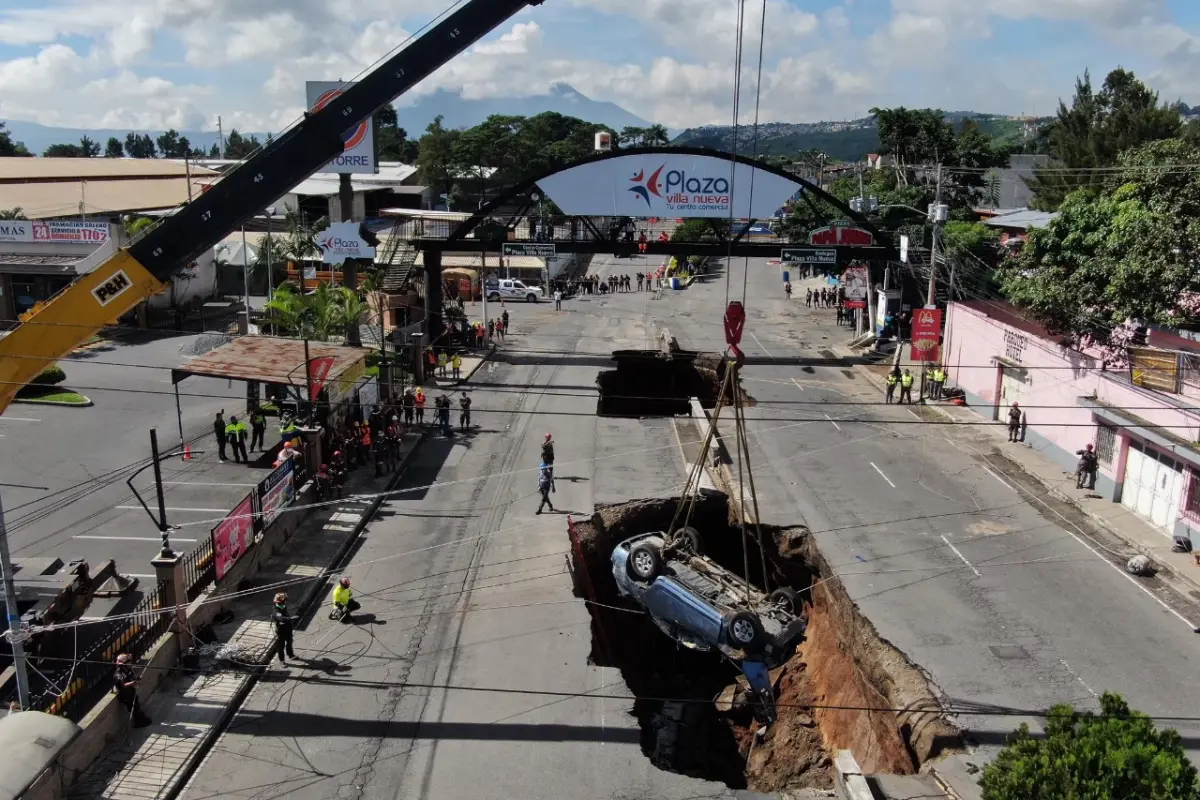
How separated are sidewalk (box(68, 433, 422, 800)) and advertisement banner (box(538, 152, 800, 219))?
20943 mm

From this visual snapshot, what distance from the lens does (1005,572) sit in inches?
776

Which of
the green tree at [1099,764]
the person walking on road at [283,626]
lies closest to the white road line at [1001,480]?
the green tree at [1099,764]

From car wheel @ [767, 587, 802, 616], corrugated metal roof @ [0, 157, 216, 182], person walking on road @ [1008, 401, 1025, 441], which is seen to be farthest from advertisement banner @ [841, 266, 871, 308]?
corrugated metal roof @ [0, 157, 216, 182]

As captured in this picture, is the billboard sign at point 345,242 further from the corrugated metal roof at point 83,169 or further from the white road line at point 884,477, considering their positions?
the corrugated metal roof at point 83,169

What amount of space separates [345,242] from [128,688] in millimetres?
24818

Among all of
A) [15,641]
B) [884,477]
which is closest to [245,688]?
[15,641]

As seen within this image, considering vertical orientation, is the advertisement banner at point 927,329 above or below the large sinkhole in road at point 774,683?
above

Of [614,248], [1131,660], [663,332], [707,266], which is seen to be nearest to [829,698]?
[1131,660]

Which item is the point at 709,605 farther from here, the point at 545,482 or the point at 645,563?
the point at 545,482

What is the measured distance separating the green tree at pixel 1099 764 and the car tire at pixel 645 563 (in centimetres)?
810

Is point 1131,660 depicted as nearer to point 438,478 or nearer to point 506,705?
point 506,705

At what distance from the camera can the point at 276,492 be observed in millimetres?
20469

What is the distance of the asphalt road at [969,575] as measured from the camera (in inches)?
605

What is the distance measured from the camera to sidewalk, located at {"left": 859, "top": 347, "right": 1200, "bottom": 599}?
2034cm
